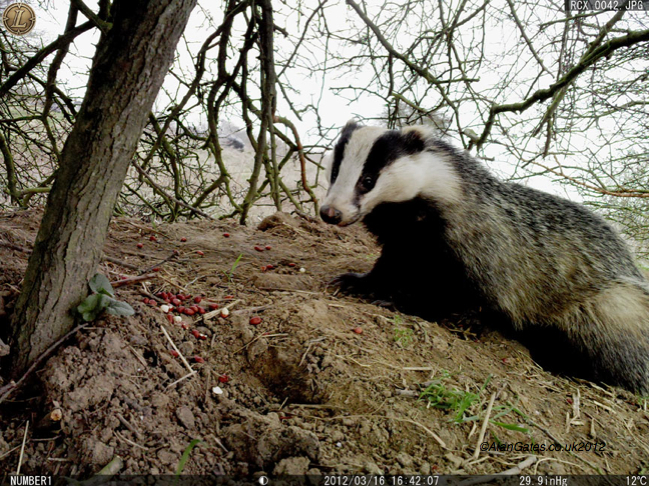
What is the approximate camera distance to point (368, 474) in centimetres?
147

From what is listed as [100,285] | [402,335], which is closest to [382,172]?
[402,335]

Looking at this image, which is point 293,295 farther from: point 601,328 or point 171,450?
point 601,328

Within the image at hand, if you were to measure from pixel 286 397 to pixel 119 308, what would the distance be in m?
0.79

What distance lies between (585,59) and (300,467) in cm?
303

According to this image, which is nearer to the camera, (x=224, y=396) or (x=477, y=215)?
(x=224, y=396)

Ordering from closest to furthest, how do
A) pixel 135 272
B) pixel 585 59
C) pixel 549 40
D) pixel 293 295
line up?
pixel 135 272, pixel 293 295, pixel 585 59, pixel 549 40

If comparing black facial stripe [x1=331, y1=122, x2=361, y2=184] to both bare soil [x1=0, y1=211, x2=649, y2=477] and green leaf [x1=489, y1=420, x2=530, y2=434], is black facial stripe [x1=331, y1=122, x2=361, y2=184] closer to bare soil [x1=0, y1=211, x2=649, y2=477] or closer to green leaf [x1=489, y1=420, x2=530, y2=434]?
bare soil [x1=0, y1=211, x2=649, y2=477]

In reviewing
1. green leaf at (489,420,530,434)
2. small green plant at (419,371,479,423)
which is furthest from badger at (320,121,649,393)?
green leaf at (489,420,530,434)

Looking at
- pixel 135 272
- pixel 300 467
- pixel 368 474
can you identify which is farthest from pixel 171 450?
pixel 135 272

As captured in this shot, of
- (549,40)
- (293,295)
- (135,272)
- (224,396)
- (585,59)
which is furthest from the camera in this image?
(549,40)

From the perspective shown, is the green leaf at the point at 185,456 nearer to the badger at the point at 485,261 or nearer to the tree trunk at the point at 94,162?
the tree trunk at the point at 94,162

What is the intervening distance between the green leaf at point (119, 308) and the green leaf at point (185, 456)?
63cm

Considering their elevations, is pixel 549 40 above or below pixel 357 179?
above

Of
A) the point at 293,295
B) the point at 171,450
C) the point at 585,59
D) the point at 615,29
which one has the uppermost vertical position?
the point at 615,29
